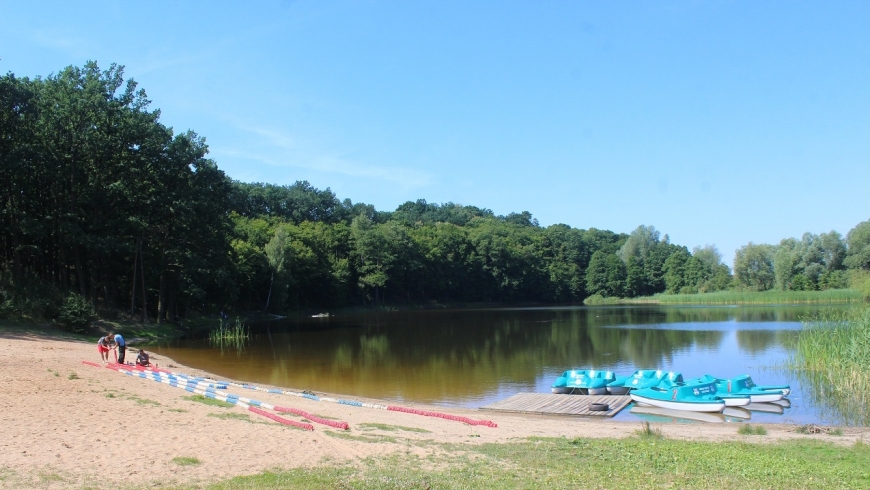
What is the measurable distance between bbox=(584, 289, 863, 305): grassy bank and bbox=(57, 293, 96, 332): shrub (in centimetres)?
6099

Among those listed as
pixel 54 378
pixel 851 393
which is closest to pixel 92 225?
pixel 54 378

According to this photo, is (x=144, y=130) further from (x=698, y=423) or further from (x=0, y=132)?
(x=698, y=423)

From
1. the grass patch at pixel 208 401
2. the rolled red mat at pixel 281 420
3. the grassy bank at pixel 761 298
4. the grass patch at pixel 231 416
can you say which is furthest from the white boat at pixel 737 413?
the grassy bank at pixel 761 298

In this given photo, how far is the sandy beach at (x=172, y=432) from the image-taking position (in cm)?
880

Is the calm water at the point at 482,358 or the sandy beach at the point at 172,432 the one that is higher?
the sandy beach at the point at 172,432

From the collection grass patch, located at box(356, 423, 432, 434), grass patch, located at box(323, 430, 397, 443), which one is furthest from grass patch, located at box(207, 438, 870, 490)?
grass patch, located at box(356, 423, 432, 434)

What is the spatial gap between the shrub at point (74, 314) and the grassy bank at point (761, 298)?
61.0 metres

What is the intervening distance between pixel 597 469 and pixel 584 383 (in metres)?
13.1

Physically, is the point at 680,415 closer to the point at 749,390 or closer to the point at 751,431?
the point at 749,390

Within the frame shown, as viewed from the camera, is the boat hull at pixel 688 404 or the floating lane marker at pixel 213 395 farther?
the boat hull at pixel 688 404

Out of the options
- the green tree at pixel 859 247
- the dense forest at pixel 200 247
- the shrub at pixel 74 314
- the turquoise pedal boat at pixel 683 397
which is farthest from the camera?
the green tree at pixel 859 247

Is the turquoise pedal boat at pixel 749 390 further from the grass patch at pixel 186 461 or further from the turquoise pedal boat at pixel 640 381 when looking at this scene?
the grass patch at pixel 186 461

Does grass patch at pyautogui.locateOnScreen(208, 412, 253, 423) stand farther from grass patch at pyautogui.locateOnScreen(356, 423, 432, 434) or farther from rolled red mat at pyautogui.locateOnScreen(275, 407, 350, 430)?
grass patch at pyautogui.locateOnScreen(356, 423, 432, 434)

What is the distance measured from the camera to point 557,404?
19406 mm
